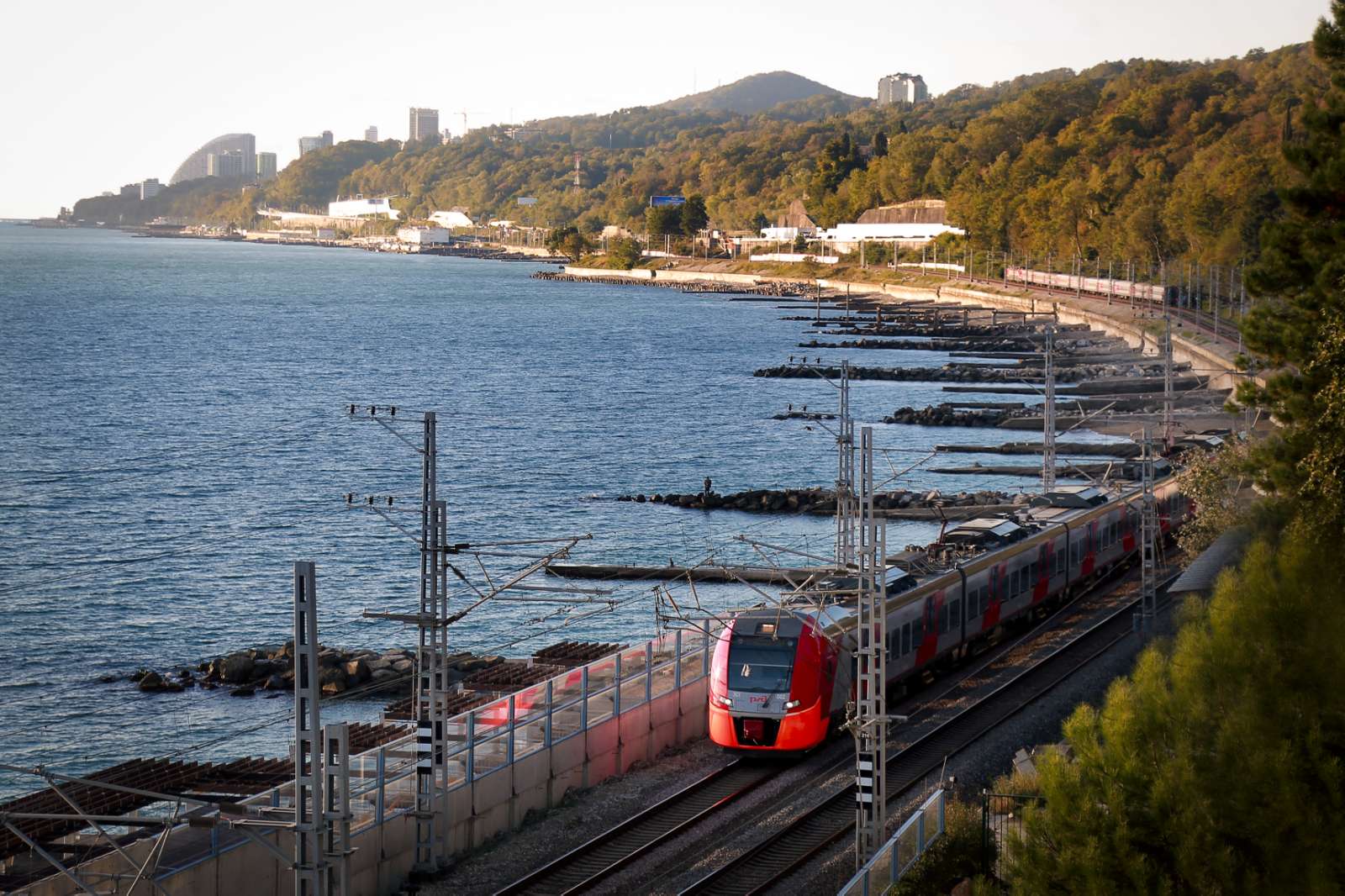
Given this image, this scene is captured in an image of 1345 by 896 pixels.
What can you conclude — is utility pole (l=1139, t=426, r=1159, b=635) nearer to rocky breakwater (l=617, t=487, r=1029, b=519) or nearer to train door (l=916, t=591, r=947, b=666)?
train door (l=916, t=591, r=947, b=666)

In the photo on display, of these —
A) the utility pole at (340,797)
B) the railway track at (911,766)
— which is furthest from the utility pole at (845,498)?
the utility pole at (340,797)

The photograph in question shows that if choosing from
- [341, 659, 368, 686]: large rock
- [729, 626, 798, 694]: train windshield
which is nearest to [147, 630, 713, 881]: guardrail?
[729, 626, 798, 694]: train windshield

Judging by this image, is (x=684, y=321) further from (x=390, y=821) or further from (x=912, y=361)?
(x=390, y=821)

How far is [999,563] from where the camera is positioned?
2988cm

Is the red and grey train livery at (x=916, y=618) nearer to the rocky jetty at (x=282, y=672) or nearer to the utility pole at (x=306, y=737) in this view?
the utility pole at (x=306, y=737)

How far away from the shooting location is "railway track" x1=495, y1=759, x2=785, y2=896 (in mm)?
17609

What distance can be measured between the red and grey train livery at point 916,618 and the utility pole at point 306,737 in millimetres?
7270

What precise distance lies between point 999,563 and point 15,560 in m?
27.4

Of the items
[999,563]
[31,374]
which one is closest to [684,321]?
[31,374]

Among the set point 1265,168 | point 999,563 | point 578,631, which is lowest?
point 578,631

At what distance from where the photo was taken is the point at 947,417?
243ft

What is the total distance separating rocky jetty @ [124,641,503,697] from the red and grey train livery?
9.20 metres

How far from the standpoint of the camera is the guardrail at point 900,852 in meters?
14.7

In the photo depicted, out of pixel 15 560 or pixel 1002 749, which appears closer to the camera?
pixel 1002 749
